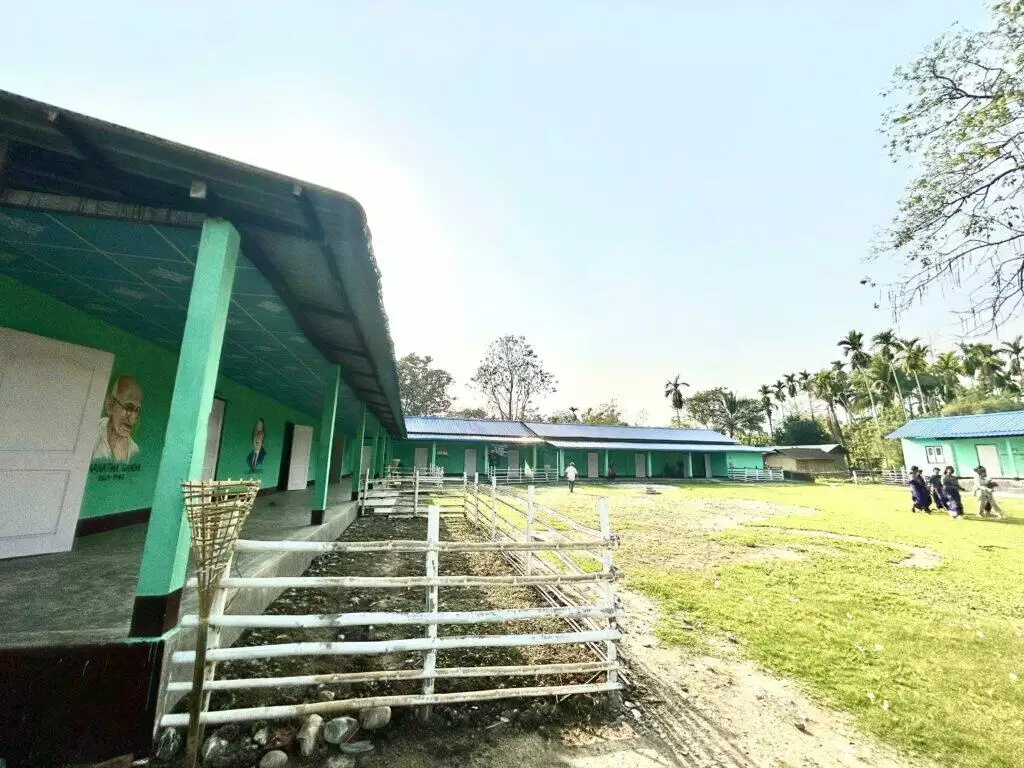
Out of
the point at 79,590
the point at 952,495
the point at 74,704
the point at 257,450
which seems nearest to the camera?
the point at 74,704

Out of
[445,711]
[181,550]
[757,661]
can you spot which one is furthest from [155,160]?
[757,661]

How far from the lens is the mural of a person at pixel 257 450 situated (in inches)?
391

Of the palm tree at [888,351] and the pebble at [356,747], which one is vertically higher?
the palm tree at [888,351]

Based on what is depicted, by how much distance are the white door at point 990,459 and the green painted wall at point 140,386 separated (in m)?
34.7

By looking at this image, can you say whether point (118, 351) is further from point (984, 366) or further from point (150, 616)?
point (984, 366)

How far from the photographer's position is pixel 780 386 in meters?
55.6

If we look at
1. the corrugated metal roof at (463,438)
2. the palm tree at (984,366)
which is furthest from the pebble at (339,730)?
the palm tree at (984,366)

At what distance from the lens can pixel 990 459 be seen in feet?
74.1

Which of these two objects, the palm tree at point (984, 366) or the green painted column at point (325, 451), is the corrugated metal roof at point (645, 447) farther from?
the palm tree at point (984, 366)

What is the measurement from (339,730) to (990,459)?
34167 millimetres

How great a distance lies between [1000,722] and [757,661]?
137cm

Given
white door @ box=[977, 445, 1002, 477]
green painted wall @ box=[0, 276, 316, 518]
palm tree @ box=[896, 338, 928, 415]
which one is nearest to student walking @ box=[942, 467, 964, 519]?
white door @ box=[977, 445, 1002, 477]

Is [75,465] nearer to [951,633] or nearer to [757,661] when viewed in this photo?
[757,661]

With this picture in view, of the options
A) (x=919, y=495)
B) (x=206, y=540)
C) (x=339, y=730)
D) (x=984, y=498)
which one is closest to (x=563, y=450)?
(x=919, y=495)
